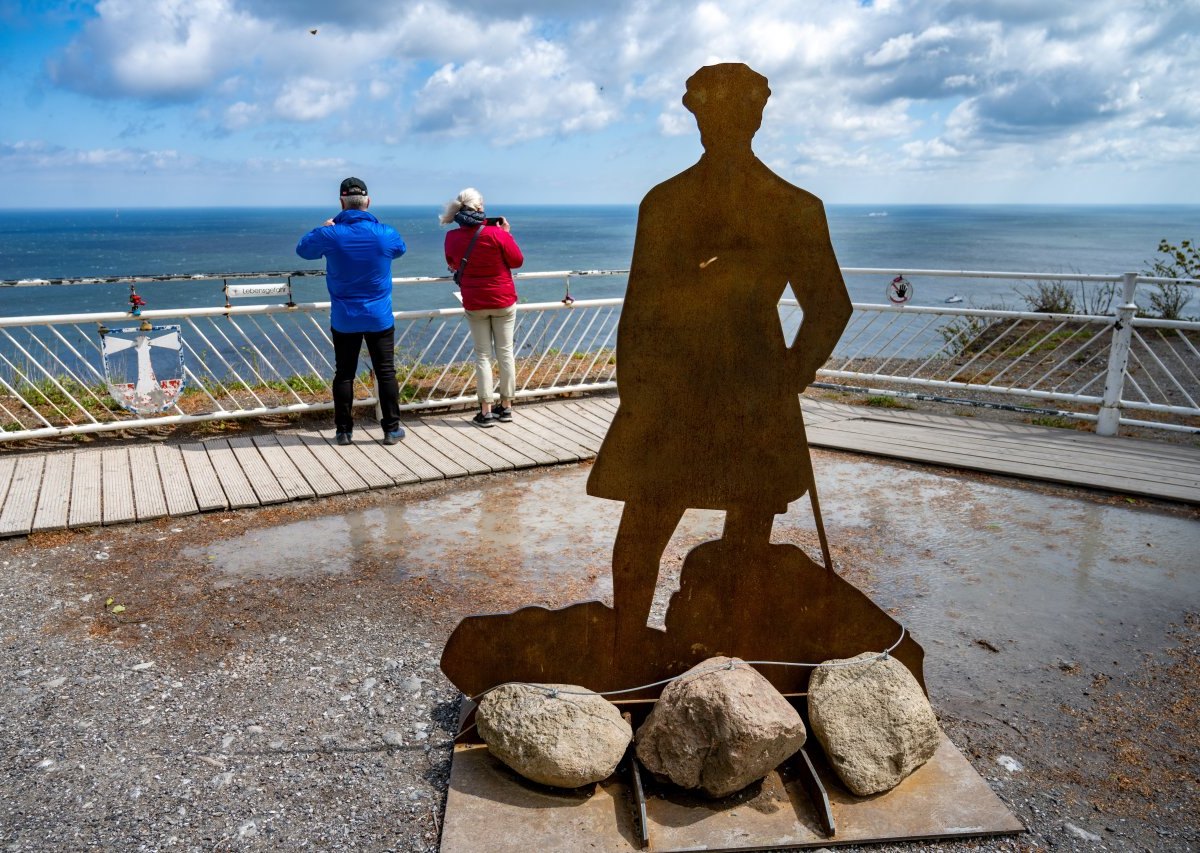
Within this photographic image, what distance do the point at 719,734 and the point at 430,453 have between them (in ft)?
13.6

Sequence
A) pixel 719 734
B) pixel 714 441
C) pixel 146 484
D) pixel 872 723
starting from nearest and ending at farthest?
pixel 719 734
pixel 872 723
pixel 714 441
pixel 146 484

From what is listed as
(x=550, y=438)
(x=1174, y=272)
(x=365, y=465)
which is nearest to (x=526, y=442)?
(x=550, y=438)

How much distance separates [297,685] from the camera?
11.4ft

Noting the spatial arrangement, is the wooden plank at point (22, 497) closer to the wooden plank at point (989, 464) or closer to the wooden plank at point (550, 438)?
the wooden plank at point (550, 438)

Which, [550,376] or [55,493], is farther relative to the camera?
[550,376]

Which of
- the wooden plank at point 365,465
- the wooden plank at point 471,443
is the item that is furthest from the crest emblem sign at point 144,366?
the wooden plank at point 471,443

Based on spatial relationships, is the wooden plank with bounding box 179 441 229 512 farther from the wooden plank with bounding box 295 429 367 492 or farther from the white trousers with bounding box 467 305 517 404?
the white trousers with bounding box 467 305 517 404

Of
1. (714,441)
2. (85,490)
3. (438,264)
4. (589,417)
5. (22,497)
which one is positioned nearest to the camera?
(714,441)

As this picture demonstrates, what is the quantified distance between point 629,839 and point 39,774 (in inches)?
81.6

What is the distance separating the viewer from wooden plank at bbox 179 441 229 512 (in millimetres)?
5367

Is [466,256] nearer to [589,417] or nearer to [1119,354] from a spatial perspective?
[589,417]

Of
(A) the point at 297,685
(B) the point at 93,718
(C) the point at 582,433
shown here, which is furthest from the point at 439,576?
(C) the point at 582,433

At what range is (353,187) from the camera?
19.9 feet

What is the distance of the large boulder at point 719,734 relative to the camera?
2.71 m
